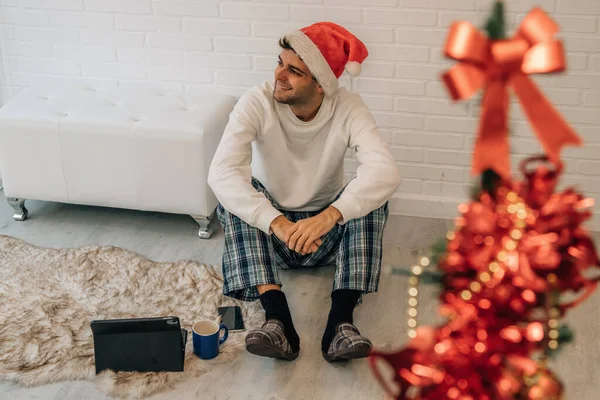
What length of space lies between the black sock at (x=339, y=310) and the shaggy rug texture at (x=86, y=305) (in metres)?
0.25

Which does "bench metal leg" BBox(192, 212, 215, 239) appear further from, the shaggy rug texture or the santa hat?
the santa hat

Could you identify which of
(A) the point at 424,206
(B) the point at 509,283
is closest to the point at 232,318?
(A) the point at 424,206

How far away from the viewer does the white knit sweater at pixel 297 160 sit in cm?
239

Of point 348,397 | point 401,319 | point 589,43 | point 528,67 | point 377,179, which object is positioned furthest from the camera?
point 589,43

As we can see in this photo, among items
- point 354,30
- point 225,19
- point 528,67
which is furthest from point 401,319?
point 528,67

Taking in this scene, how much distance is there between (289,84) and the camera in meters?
2.46

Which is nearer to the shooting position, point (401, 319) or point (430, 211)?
point (401, 319)

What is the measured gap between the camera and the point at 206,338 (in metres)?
2.30

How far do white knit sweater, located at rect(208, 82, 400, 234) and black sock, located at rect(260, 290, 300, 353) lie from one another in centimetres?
22

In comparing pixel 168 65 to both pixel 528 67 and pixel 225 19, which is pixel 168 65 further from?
pixel 528 67

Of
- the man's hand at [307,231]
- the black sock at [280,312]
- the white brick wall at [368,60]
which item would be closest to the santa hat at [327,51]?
the man's hand at [307,231]

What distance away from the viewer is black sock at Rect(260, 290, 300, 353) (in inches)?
93.4

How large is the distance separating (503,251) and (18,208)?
2.75 m

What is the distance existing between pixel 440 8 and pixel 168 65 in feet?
3.75
